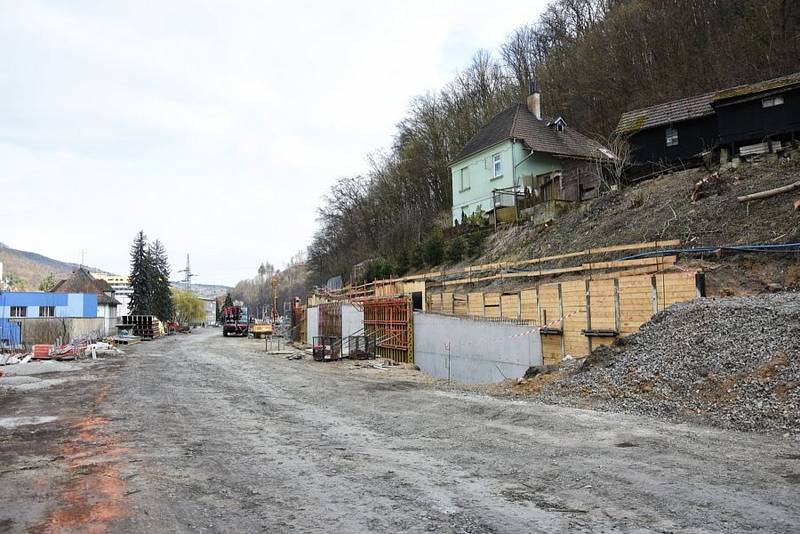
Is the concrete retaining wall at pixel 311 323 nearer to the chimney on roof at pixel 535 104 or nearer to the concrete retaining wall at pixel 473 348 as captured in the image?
the concrete retaining wall at pixel 473 348

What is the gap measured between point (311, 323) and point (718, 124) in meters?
26.9

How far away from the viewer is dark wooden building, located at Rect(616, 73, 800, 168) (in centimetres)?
2342

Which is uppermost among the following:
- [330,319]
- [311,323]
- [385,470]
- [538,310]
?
[538,310]

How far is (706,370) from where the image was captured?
399 inches

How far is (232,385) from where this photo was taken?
1627cm

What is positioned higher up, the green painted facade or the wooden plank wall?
the green painted facade

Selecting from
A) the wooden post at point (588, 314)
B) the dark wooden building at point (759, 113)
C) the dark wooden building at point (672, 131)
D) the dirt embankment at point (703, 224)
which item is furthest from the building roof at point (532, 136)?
the wooden post at point (588, 314)

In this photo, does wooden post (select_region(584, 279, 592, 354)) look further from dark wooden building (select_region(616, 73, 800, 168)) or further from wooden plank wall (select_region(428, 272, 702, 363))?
dark wooden building (select_region(616, 73, 800, 168))

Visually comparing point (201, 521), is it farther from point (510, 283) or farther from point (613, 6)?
point (613, 6)

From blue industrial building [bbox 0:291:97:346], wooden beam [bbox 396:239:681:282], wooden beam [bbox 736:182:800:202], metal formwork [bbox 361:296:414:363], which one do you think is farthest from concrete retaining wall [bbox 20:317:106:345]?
wooden beam [bbox 736:182:800:202]

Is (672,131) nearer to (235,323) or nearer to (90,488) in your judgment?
(90,488)

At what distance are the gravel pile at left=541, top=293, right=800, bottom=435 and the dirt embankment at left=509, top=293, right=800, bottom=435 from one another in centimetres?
1

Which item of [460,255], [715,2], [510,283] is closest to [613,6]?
[715,2]

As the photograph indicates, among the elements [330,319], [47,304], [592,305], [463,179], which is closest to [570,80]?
[463,179]
